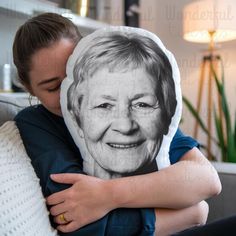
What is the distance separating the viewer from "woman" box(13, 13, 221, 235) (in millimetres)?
619

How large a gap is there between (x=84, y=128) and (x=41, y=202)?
0.50ft

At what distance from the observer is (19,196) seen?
573mm

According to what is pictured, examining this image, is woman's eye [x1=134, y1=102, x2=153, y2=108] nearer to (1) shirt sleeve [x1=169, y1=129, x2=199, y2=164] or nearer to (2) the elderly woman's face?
(2) the elderly woman's face

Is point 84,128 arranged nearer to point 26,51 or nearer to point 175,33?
point 26,51

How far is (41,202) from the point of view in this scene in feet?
2.04

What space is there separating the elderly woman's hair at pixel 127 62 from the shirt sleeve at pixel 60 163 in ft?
0.24

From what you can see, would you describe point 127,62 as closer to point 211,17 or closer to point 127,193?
point 127,193

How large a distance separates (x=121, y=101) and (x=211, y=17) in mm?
1210

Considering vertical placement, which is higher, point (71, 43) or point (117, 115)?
point (71, 43)

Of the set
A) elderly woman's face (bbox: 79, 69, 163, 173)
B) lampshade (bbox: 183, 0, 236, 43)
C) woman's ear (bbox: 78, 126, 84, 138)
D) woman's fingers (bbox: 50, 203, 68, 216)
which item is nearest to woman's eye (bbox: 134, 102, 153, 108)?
elderly woman's face (bbox: 79, 69, 163, 173)

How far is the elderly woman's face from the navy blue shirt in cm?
6

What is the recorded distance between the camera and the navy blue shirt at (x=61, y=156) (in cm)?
63

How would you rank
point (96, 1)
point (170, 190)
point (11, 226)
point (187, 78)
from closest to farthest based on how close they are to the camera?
point (11, 226), point (170, 190), point (96, 1), point (187, 78)

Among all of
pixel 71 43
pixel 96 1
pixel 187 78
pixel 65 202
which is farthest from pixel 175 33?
pixel 65 202
